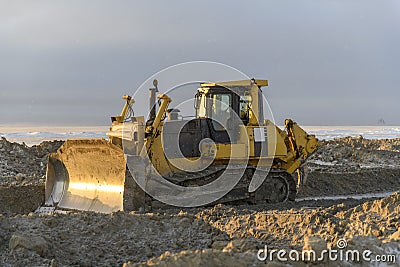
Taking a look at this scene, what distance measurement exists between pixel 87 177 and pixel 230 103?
135 inches

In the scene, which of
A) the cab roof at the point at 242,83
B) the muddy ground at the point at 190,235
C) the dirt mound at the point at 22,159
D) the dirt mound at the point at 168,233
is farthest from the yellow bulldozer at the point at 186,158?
the dirt mound at the point at 22,159

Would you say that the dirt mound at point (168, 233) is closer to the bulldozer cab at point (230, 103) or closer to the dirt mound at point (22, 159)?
the bulldozer cab at point (230, 103)

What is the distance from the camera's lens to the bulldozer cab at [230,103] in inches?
450

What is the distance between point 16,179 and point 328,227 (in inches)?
450

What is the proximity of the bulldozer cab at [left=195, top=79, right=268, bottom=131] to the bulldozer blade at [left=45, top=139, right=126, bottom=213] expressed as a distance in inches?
91.4

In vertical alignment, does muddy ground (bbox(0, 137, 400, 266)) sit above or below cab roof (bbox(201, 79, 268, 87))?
below

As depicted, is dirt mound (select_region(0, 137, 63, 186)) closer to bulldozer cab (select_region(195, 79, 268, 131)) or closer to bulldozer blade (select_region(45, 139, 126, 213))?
bulldozer blade (select_region(45, 139, 126, 213))

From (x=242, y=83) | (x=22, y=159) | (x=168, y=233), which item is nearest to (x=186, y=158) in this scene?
(x=242, y=83)

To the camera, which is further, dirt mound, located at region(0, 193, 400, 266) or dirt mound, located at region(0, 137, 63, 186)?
dirt mound, located at region(0, 137, 63, 186)

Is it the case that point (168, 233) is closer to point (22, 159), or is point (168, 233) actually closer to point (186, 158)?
point (186, 158)

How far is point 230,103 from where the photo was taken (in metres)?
11.5

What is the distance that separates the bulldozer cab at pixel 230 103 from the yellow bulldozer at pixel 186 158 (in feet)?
0.07

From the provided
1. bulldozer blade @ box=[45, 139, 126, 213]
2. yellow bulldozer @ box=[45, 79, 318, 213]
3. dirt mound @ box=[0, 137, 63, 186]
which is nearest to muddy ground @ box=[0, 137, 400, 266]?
yellow bulldozer @ box=[45, 79, 318, 213]

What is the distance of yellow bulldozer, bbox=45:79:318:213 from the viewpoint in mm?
10109
